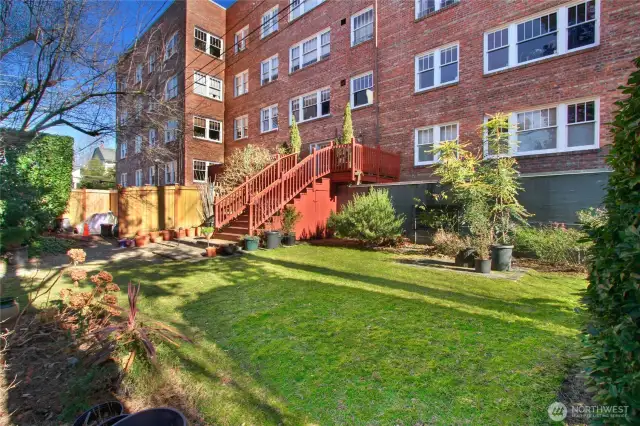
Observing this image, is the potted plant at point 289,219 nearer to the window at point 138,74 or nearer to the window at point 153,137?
the window at point 153,137

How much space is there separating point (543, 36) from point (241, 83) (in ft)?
58.6

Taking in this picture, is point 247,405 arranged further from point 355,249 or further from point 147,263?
point 355,249

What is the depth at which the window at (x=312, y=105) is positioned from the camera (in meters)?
16.9

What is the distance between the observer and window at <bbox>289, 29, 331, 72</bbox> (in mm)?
16922

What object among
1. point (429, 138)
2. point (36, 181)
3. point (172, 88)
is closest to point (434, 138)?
point (429, 138)

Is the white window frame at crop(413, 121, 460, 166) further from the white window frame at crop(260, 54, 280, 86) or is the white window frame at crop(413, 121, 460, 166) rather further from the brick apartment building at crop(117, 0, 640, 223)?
the white window frame at crop(260, 54, 280, 86)

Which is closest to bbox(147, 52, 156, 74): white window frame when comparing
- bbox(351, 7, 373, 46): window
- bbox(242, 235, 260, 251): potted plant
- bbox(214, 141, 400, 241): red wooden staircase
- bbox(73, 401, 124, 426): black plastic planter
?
bbox(214, 141, 400, 241): red wooden staircase

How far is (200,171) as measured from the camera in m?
20.9

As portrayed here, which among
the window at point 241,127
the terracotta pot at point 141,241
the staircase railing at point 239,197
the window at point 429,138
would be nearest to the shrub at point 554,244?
the window at point 429,138

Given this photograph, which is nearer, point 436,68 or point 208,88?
point 436,68

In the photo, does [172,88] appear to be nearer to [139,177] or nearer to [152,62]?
[152,62]

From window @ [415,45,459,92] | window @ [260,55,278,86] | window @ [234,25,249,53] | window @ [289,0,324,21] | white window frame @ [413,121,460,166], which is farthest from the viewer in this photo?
window @ [234,25,249,53]

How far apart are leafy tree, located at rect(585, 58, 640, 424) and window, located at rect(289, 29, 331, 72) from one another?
1729 centimetres

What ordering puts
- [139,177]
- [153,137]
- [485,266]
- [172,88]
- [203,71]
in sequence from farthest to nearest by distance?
[139,177] < [203,71] < [172,88] < [153,137] < [485,266]
